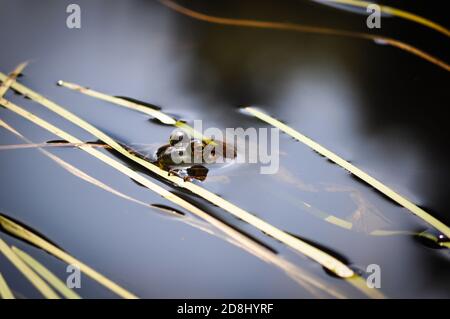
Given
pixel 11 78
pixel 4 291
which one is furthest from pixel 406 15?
pixel 4 291

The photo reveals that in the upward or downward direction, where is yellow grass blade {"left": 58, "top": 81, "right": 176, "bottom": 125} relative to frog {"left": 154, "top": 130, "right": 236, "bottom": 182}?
upward

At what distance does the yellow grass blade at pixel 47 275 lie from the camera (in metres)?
0.75

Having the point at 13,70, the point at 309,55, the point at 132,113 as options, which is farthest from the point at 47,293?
the point at 309,55

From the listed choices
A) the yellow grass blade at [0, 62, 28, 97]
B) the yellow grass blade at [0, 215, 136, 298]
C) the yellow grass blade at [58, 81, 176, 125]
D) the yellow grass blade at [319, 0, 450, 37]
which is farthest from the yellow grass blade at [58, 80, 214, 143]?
the yellow grass blade at [319, 0, 450, 37]

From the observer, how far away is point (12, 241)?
0.80m

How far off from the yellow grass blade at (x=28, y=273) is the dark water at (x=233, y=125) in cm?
1

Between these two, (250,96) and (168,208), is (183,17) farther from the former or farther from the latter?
(168,208)

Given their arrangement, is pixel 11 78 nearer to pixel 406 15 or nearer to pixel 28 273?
pixel 28 273

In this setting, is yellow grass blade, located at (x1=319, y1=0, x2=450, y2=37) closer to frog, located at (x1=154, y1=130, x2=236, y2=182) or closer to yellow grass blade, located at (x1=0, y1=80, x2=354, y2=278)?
frog, located at (x1=154, y1=130, x2=236, y2=182)

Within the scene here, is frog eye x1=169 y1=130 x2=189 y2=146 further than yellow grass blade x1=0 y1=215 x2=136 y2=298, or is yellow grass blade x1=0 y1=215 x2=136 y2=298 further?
frog eye x1=169 y1=130 x2=189 y2=146

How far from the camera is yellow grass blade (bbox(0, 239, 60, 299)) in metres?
0.75

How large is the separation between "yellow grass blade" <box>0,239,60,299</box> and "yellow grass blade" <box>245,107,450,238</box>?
568 millimetres

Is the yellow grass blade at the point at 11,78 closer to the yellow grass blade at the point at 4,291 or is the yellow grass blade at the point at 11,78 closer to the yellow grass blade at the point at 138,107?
the yellow grass blade at the point at 138,107
